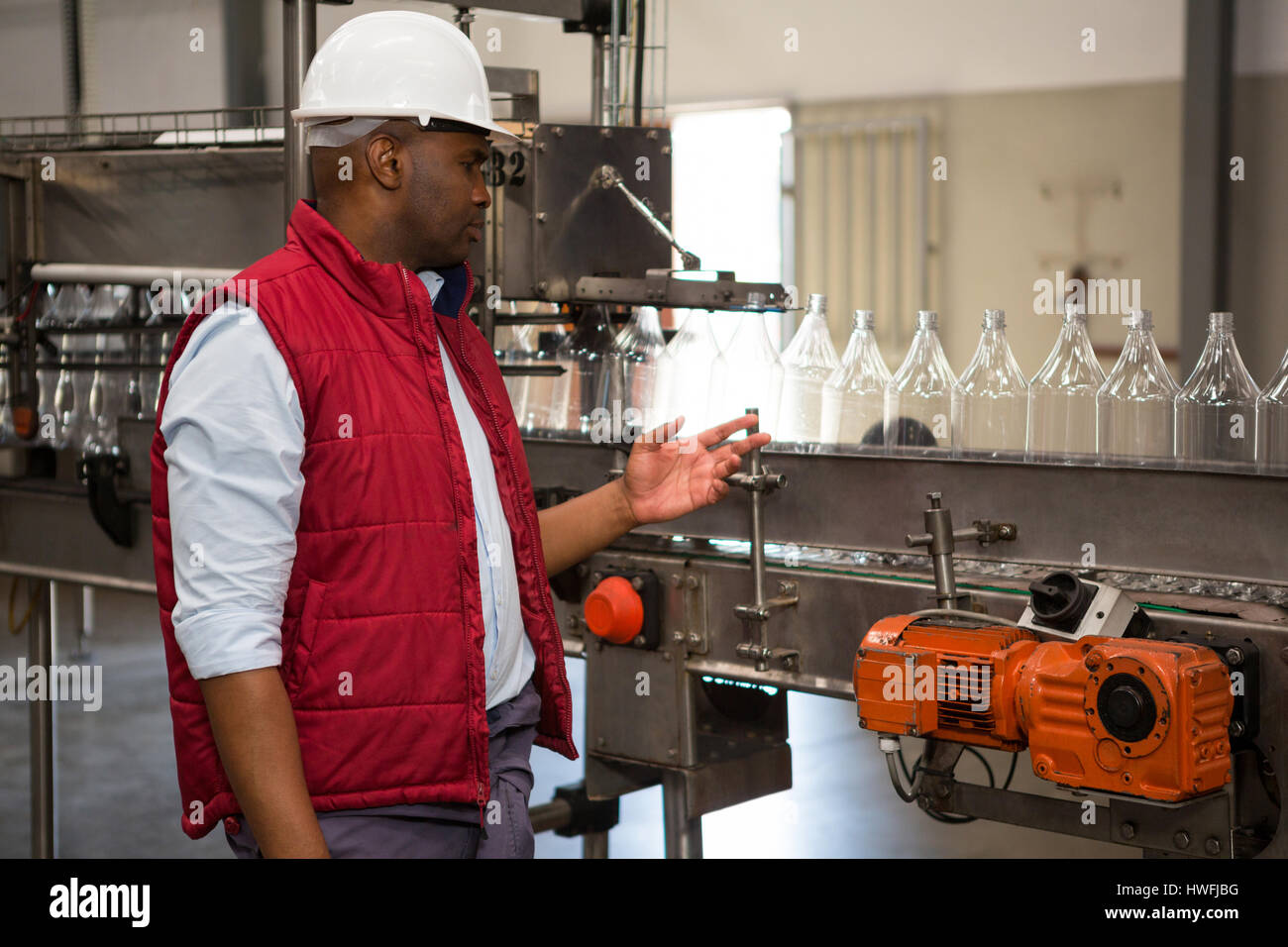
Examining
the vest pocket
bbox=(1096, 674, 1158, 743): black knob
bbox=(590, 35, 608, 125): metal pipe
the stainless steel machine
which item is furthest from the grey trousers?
bbox=(590, 35, 608, 125): metal pipe

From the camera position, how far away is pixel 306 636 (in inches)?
45.8

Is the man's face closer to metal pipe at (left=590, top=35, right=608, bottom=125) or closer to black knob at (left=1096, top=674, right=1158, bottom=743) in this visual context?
black knob at (left=1096, top=674, right=1158, bottom=743)

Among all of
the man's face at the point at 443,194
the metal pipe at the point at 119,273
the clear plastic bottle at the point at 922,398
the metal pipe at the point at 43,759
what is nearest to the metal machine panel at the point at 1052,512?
the clear plastic bottle at the point at 922,398

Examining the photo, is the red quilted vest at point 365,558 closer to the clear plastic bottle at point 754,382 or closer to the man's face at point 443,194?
the man's face at point 443,194

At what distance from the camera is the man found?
1.11 meters

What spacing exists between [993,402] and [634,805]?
263cm

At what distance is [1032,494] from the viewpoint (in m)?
1.58

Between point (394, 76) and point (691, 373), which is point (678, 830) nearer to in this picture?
point (691, 373)

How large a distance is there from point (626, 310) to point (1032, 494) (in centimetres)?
90

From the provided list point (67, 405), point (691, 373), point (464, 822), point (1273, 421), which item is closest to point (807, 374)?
point (691, 373)

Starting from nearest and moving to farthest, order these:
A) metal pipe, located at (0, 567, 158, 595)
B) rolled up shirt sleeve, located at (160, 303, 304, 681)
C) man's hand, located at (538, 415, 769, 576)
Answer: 1. rolled up shirt sleeve, located at (160, 303, 304, 681)
2. man's hand, located at (538, 415, 769, 576)
3. metal pipe, located at (0, 567, 158, 595)

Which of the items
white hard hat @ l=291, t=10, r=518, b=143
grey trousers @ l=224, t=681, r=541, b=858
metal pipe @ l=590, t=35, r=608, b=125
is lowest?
grey trousers @ l=224, t=681, r=541, b=858

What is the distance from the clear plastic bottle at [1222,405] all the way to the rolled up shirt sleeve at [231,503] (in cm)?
117

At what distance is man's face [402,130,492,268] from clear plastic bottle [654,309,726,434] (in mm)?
844
